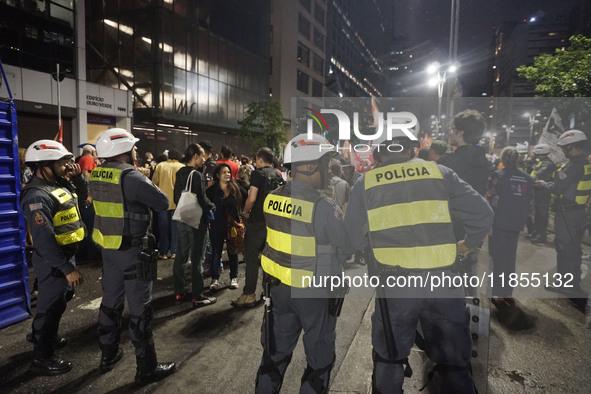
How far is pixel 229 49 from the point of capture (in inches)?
1146

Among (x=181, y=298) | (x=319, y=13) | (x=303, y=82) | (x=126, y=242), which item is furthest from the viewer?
(x=319, y=13)

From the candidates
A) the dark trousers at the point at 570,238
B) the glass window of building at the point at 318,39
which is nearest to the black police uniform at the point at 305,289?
the dark trousers at the point at 570,238

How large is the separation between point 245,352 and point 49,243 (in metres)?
2.25

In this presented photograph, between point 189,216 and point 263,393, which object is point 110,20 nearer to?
point 189,216

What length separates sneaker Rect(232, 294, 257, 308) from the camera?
4.94m

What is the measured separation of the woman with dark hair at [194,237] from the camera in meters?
4.86

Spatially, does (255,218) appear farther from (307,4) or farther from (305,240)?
(307,4)

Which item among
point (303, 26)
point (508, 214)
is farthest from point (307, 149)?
point (303, 26)

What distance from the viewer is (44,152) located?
3.49m

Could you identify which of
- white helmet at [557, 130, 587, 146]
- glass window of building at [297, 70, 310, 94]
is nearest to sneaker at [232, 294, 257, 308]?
white helmet at [557, 130, 587, 146]

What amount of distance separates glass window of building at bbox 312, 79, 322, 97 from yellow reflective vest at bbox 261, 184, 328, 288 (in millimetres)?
48355

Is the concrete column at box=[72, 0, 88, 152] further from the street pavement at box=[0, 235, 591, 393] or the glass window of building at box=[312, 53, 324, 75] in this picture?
the glass window of building at box=[312, 53, 324, 75]

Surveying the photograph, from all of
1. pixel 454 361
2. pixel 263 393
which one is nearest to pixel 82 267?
pixel 263 393

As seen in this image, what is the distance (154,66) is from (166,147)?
5.46 metres
